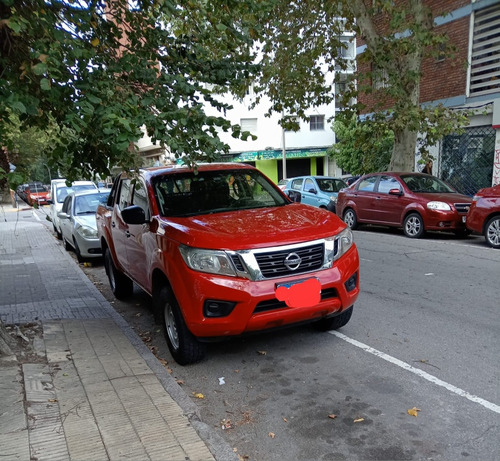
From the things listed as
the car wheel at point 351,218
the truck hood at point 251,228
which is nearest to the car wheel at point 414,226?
the car wheel at point 351,218

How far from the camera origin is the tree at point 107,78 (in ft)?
11.6

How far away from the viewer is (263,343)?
4.70m

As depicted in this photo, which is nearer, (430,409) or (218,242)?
(430,409)

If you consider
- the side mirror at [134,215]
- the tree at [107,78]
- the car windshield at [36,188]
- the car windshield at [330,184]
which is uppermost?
the tree at [107,78]

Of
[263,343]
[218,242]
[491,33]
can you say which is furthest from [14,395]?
[491,33]

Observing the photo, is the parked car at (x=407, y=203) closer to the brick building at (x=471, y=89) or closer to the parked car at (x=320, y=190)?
the parked car at (x=320, y=190)

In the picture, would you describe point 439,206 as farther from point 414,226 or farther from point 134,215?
point 134,215

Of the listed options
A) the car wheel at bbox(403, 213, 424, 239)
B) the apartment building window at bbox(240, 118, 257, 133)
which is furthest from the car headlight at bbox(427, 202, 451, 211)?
the apartment building window at bbox(240, 118, 257, 133)

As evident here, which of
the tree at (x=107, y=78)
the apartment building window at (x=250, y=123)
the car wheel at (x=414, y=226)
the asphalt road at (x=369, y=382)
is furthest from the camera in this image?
the apartment building window at (x=250, y=123)

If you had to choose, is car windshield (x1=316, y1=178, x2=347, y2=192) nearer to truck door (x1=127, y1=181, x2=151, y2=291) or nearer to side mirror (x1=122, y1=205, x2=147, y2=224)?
truck door (x1=127, y1=181, x2=151, y2=291)

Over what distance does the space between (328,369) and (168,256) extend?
5.94 ft

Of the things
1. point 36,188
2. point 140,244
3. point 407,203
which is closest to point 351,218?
point 407,203

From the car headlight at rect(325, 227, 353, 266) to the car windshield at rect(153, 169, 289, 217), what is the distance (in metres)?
1.02

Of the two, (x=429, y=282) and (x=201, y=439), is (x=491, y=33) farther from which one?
(x=201, y=439)
